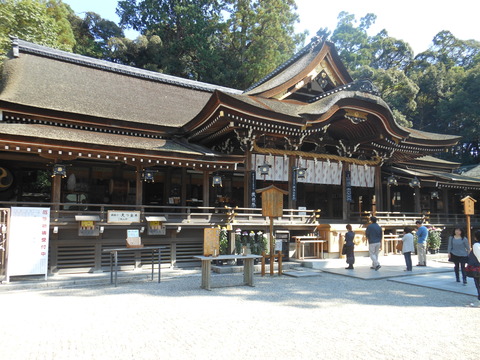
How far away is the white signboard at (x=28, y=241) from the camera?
8836 millimetres

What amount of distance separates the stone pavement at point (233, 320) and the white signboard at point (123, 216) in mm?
1896

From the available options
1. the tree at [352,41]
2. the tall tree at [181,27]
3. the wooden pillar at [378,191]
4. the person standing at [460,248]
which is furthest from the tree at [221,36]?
the person standing at [460,248]

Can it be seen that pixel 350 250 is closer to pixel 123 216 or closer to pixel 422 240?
pixel 422 240

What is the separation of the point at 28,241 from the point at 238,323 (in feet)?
20.7

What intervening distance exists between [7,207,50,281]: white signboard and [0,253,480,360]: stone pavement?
1.20 ft

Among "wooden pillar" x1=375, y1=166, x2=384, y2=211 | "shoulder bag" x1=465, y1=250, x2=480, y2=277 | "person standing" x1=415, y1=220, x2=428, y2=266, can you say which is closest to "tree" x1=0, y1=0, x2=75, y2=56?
"wooden pillar" x1=375, y1=166, x2=384, y2=211

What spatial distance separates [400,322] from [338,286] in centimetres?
331

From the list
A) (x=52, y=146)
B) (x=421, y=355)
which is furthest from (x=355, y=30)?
(x=421, y=355)

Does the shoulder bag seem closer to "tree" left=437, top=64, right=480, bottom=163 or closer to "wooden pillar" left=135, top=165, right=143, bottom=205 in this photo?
"wooden pillar" left=135, top=165, right=143, bottom=205

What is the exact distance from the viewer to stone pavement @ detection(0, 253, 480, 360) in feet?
15.0

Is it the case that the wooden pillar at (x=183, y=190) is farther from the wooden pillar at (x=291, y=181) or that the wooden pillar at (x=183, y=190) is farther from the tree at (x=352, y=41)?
the tree at (x=352, y=41)

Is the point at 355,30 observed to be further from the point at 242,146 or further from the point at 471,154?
the point at 242,146

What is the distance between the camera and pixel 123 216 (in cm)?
1100

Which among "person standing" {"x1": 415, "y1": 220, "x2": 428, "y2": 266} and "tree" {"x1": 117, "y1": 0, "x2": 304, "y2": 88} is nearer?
"person standing" {"x1": 415, "y1": 220, "x2": 428, "y2": 266}
